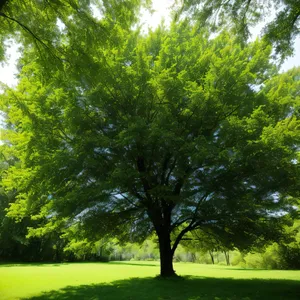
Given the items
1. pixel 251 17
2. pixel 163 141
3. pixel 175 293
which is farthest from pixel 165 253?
pixel 251 17

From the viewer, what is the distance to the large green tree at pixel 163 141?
27.8 feet

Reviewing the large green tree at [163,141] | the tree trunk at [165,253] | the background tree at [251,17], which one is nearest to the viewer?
the background tree at [251,17]

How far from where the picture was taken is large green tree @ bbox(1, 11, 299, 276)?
334 inches

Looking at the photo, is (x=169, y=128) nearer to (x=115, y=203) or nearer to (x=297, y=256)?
(x=115, y=203)

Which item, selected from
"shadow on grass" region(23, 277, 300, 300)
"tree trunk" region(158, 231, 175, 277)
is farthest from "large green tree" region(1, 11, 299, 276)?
"shadow on grass" region(23, 277, 300, 300)

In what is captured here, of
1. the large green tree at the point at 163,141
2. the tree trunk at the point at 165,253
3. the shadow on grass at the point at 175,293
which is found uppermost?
the large green tree at the point at 163,141

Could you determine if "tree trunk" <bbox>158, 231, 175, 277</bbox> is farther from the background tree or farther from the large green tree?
the background tree

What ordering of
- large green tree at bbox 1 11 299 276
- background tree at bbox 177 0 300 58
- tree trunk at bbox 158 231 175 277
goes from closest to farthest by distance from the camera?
background tree at bbox 177 0 300 58 < large green tree at bbox 1 11 299 276 < tree trunk at bbox 158 231 175 277

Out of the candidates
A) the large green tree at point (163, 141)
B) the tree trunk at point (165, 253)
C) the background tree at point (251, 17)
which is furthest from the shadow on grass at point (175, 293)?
the background tree at point (251, 17)

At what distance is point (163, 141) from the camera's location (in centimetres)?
880

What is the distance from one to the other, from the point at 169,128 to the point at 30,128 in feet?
16.2

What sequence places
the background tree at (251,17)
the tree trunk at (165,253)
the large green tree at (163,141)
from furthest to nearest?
the tree trunk at (165,253) → the large green tree at (163,141) → the background tree at (251,17)

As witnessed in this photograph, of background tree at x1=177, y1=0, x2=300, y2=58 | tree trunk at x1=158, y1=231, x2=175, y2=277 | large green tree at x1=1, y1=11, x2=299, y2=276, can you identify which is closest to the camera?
background tree at x1=177, y1=0, x2=300, y2=58

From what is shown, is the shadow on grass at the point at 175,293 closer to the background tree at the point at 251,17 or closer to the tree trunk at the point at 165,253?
the tree trunk at the point at 165,253
